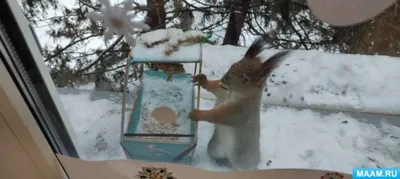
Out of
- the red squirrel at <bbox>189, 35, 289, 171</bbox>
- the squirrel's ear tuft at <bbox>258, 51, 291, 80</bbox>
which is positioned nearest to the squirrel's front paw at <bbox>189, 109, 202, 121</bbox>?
the red squirrel at <bbox>189, 35, 289, 171</bbox>

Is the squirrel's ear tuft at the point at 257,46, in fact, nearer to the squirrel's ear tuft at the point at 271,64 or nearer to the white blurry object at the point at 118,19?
the squirrel's ear tuft at the point at 271,64

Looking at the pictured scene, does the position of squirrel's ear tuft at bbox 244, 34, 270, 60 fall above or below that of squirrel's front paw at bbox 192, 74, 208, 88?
above

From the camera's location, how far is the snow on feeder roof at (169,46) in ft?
1.50

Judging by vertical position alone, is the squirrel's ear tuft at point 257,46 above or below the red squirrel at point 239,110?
above

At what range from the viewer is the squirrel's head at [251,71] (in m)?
0.45

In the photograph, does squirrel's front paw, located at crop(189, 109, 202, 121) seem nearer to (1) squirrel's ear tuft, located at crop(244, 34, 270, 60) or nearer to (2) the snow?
(2) the snow

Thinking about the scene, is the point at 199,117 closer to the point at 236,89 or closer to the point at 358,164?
the point at 236,89

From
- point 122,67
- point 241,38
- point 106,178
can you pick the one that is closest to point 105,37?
point 122,67

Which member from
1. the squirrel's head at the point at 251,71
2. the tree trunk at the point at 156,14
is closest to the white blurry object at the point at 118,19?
the tree trunk at the point at 156,14

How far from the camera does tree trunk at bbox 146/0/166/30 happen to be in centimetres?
44

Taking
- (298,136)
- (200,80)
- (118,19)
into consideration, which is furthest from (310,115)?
(118,19)

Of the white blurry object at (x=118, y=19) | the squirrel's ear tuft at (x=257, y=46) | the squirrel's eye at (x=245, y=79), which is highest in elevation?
the white blurry object at (x=118, y=19)

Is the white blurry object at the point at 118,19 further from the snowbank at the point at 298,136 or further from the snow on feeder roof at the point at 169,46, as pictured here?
the snowbank at the point at 298,136

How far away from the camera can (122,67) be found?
49cm
